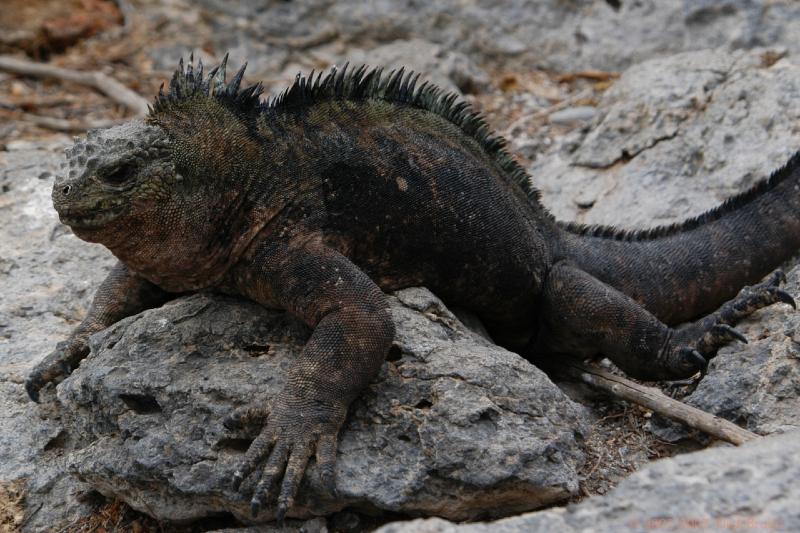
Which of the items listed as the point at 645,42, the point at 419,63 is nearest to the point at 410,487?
the point at 419,63

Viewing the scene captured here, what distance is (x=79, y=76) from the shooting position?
8.71 meters

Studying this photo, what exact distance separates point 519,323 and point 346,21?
5.22 meters

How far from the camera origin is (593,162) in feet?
21.4

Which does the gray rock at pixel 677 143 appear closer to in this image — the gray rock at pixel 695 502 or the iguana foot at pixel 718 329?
the iguana foot at pixel 718 329

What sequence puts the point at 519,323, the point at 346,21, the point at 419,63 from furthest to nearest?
the point at 346,21 < the point at 419,63 < the point at 519,323

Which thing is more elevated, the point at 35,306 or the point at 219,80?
the point at 219,80

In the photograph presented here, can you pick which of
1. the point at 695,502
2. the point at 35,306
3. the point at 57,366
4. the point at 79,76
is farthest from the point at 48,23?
the point at 695,502

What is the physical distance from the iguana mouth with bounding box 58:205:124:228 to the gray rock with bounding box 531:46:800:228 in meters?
3.34

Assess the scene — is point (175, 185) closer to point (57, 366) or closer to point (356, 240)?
point (356, 240)

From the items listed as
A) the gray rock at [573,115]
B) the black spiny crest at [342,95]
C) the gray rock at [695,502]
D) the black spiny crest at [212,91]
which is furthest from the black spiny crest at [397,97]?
the gray rock at [573,115]

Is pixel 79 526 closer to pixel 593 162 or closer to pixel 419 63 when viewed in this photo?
pixel 593 162

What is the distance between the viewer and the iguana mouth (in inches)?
142

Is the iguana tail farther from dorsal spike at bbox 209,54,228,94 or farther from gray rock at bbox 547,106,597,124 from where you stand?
gray rock at bbox 547,106,597,124

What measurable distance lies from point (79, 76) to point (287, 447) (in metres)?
6.32
